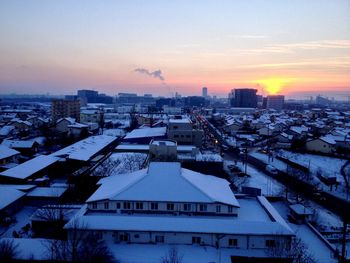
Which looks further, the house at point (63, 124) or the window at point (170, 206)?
the house at point (63, 124)

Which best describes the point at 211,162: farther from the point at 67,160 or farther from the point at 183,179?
the point at 67,160

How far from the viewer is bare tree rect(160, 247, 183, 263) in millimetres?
5961

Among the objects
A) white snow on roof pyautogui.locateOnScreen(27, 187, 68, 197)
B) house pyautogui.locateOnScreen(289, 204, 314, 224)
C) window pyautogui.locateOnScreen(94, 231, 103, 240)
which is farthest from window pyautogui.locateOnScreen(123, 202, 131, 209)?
house pyautogui.locateOnScreen(289, 204, 314, 224)

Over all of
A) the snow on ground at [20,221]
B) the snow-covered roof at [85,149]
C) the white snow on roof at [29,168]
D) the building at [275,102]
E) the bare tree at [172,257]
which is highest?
the building at [275,102]

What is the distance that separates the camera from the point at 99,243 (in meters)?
6.51

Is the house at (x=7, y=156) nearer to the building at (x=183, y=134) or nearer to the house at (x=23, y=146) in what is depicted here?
the house at (x=23, y=146)

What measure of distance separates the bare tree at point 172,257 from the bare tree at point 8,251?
2844 mm

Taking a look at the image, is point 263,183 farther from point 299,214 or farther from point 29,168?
point 29,168

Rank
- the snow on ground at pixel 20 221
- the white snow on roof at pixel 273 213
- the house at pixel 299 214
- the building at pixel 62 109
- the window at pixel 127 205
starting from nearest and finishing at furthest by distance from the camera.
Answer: the white snow on roof at pixel 273 213
the snow on ground at pixel 20 221
the window at pixel 127 205
the house at pixel 299 214
the building at pixel 62 109

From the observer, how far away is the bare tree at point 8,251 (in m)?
5.73

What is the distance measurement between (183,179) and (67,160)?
7.91m

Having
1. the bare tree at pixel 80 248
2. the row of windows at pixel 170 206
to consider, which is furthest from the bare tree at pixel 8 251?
the row of windows at pixel 170 206

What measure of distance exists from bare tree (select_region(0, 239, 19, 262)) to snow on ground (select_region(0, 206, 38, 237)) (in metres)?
1.53

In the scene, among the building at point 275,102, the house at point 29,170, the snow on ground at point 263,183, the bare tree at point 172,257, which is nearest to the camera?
the bare tree at point 172,257
